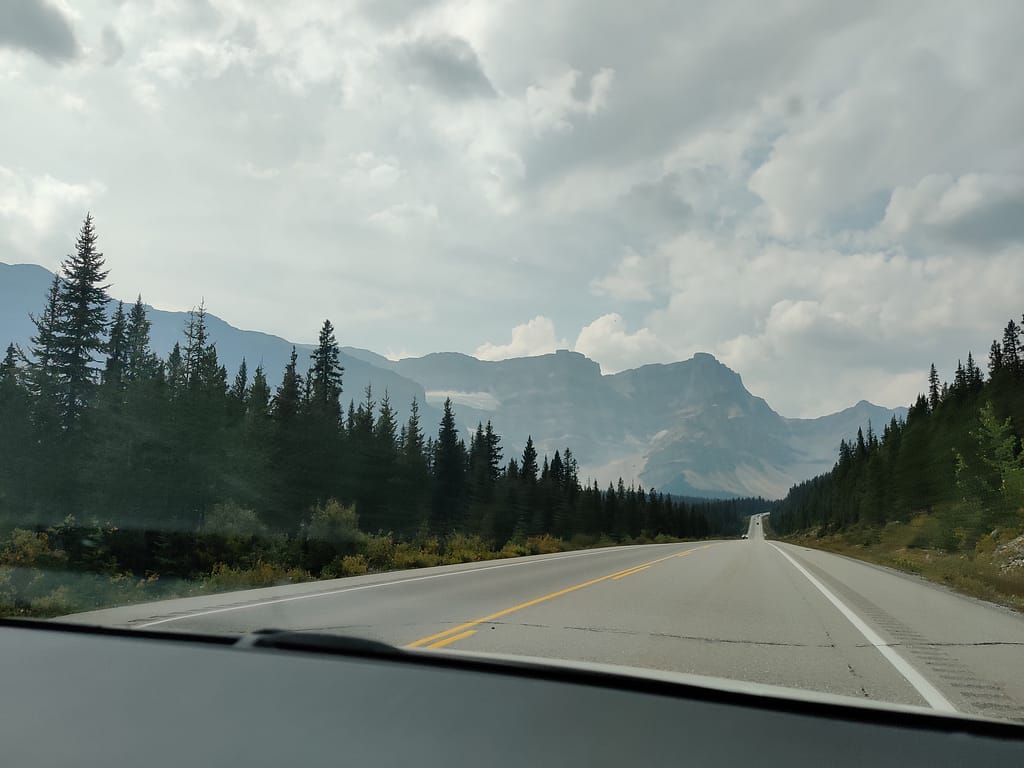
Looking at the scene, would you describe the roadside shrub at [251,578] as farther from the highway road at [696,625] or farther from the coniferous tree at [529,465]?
the coniferous tree at [529,465]

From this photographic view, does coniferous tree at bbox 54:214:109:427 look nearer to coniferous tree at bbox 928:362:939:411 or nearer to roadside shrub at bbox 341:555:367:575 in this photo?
roadside shrub at bbox 341:555:367:575

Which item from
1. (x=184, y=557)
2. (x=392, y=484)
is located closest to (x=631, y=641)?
(x=184, y=557)

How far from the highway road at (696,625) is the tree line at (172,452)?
25.2 ft

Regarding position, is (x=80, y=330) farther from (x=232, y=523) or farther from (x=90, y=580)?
(x=90, y=580)

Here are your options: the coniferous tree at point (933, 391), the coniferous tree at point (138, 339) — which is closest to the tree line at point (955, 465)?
A: the coniferous tree at point (933, 391)

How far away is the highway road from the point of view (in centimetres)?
591

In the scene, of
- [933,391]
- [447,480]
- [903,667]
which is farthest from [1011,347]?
[903,667]

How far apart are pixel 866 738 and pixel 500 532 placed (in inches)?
2983

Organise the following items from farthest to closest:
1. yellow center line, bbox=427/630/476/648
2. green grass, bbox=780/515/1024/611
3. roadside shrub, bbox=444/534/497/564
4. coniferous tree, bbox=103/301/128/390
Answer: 1. coniferous tree, bbox=103/301/128/390
2. roadside shrub, bbox=444/534/497/564
3. green grass, bbox=780/515/1024/611
4. yellow center line, bbox=427/630/476/648

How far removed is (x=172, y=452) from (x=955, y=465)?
6510 centimetres

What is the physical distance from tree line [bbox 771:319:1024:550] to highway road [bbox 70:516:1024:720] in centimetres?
3045

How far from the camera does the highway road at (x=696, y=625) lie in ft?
19.4

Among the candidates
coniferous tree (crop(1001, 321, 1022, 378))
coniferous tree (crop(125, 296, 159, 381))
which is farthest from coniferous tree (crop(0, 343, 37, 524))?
coniferous tree (crop(1001, 321, 1022, 378))

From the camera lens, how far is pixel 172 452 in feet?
102
